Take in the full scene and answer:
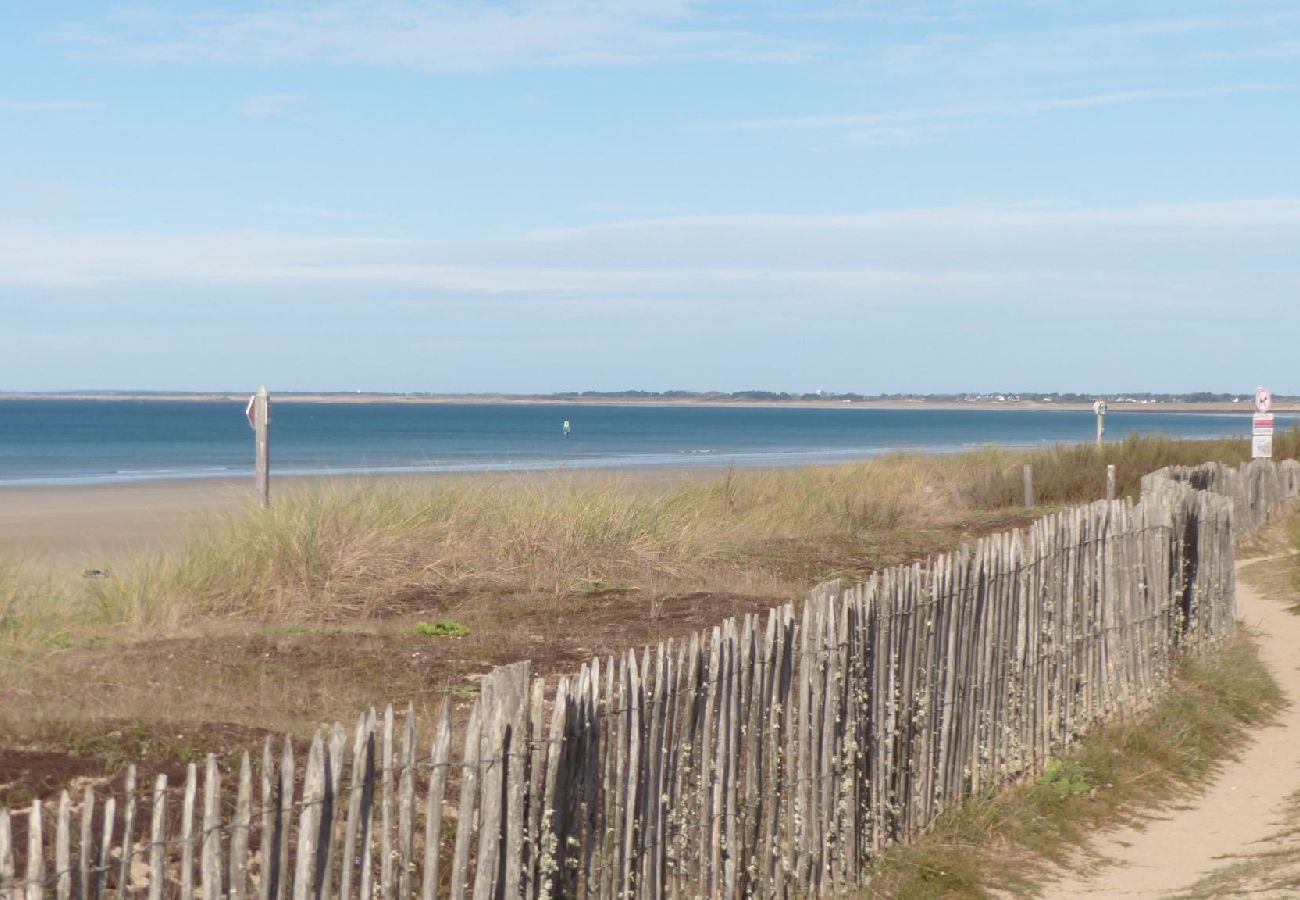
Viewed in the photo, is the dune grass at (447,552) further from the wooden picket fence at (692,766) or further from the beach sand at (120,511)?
the wooden picket fence at (692,766)

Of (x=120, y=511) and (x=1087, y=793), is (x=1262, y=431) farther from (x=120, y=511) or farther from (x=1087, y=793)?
(x=120, y=511)

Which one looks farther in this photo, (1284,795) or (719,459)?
(719,459)

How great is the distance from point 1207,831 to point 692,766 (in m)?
3.38

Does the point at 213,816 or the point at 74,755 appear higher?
the point at 213,816

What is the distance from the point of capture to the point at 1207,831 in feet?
22.4

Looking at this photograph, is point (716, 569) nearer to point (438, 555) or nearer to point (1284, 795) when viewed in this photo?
point (438, 555)

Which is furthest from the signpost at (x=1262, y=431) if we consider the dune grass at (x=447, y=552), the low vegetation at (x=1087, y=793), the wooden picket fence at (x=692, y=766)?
the wooden picket fence at (x=692, y=766)

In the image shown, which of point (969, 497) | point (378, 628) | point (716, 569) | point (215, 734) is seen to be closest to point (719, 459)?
point (969, 497)

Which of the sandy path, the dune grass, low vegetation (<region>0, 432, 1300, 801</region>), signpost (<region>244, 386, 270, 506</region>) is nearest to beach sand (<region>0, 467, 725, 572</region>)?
signpost (<region>244, 386, 270, 506</region>)

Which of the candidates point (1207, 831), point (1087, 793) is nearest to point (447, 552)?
point (1087, 793)

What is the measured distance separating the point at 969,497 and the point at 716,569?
1065 centimetres

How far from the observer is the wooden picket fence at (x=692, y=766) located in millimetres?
3412

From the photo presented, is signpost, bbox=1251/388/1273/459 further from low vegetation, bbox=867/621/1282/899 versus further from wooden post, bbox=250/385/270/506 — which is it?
wooden post, bbox=250/385/270/506

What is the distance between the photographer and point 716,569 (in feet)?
43.0
